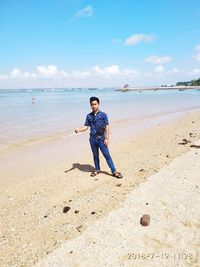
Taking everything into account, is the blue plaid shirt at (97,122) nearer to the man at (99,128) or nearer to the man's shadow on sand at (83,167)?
the man at (99,128)

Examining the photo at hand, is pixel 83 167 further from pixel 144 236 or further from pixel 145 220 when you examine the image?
pixel 144 236

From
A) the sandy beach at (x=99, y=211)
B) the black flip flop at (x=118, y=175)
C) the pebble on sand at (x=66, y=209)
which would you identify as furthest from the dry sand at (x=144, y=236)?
the black flip flop at (x=118, y=175)

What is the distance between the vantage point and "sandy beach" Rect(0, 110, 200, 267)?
373 centimetres

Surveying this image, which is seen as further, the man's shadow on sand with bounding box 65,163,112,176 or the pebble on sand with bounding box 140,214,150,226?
the man's shadow on sand with bounding box 65,163,112,176

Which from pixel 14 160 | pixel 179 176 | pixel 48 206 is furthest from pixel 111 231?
pixel 14 160

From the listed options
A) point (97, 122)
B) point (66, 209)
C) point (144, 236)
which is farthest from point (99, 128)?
point (144, 236)

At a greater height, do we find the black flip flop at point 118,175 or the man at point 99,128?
the man at point 99,128

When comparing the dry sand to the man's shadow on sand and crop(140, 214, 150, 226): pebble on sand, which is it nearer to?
crop(140, 214, 150, 226): pebble on sand

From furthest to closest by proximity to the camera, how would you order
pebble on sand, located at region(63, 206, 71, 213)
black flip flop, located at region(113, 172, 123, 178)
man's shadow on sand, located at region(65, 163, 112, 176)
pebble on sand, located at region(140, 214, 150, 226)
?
man's shadow on sand, located at region(65, 163, 112, 176) < black flip flop, located at region(113, 172, 123, 178) < pebble on sand, located at region(63, 206, 71, 213) < pebble on sand, located at region(140, 214, 150, 226)

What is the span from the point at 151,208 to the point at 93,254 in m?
1.47

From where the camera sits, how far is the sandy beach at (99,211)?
3729 mm

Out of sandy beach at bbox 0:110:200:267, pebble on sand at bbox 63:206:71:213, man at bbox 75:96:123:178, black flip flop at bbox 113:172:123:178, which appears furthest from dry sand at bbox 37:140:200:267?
man at bbox 75:96:123:178

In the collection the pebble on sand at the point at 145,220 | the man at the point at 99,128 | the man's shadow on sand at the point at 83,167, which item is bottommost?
the man's shadow on sand at the point at 83,167

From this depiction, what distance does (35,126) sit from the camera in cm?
1802
